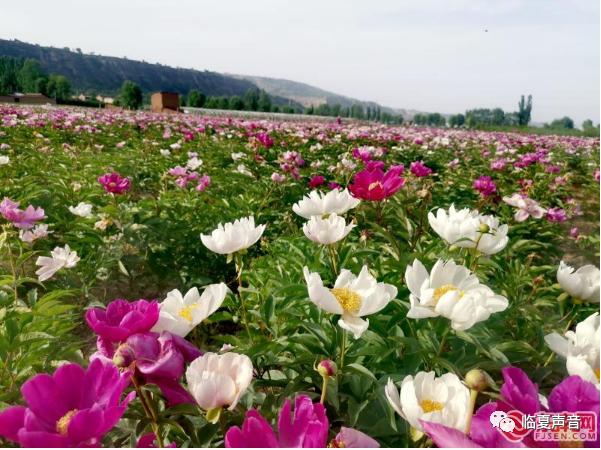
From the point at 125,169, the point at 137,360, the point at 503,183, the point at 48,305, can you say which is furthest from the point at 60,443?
the point at 503,183

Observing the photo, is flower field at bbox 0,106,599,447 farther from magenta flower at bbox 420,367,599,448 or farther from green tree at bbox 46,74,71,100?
green tree at bbox 46,74,71,100

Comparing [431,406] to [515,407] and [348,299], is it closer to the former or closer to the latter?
[515,407]

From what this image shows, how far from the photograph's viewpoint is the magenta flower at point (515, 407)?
59 centimetres

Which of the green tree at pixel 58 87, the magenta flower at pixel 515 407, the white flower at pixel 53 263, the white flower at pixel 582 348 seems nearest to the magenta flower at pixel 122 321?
the magenta flower at pixel 515 407

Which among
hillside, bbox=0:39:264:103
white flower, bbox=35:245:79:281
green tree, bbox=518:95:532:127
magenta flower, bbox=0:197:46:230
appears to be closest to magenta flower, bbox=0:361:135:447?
white flower, bbox=35:245:79:281

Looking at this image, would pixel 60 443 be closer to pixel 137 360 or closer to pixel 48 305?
pixel 137 360

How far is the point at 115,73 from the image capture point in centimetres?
15050

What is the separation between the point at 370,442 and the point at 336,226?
76cm

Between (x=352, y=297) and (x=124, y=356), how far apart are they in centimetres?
51

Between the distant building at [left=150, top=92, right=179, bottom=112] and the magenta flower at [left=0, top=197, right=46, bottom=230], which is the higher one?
the distant building at [left=150, top=92, right=179, bottom=112]

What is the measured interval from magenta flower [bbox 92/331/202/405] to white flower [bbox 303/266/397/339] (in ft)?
0.96

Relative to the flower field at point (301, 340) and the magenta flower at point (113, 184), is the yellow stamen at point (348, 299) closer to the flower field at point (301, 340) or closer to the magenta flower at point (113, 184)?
the flower field at point (301, 340)

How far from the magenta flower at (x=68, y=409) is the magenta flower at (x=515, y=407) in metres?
0.42

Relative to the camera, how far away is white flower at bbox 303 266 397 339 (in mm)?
960
